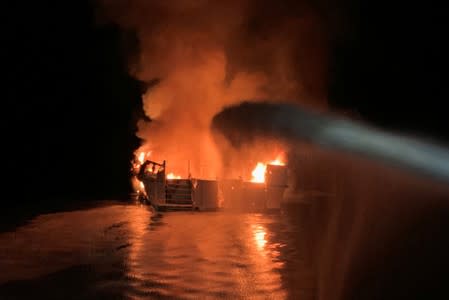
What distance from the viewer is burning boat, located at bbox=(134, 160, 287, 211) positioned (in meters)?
25.8

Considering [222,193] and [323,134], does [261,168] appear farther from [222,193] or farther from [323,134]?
[323,134]

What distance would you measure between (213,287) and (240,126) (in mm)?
36417

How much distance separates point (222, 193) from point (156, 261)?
15.2 meters

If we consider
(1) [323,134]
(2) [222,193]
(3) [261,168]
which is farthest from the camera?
(1) [323,134]

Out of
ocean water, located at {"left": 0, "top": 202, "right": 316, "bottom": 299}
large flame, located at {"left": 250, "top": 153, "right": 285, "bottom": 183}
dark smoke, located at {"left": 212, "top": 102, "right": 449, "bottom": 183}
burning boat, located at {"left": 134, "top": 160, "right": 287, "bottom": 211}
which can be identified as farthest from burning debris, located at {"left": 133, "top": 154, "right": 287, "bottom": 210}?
dark smoke, located at {"left": 212, "top": 102, "right": 449, "bottom": 183}

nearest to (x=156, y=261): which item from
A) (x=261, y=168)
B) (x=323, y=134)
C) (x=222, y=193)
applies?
(x=222, y=193)

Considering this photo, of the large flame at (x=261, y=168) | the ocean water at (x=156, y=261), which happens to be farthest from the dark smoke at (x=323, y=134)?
the ocean water at (x=156, y=261)

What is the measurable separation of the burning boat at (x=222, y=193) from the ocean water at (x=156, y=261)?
6149 mm

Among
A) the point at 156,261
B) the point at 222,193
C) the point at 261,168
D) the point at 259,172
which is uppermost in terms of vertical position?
the point at 261,168

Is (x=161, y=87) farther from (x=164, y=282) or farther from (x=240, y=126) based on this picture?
(x=164, y=282)

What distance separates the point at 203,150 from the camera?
115 ft

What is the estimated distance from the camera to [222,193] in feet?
86.7

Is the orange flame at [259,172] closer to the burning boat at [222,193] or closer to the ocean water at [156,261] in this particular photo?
the burning boat at [222,193]

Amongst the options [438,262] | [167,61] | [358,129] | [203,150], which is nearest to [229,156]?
[203,150]
